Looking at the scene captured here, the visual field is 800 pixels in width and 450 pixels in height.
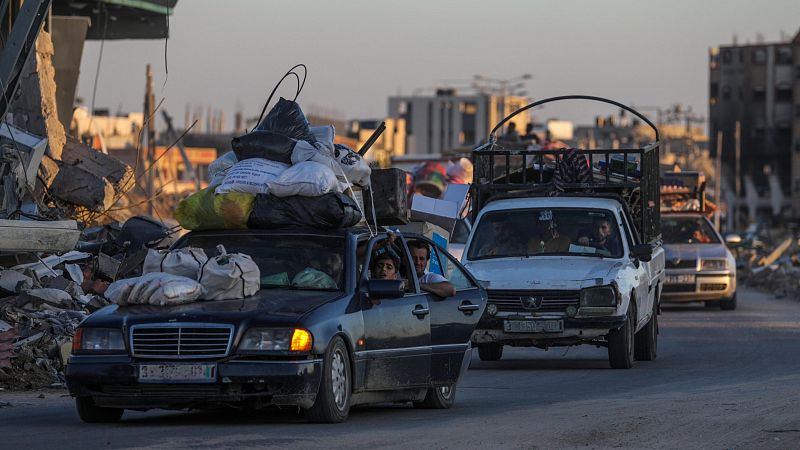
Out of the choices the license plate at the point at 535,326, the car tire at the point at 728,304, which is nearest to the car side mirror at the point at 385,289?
the license plate at the point at 535,326

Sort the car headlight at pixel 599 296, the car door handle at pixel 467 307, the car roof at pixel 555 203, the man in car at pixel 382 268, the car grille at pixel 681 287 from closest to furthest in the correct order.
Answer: the man in car at pixel 382 268 → the car door handle at pixel 467 307 → the car headlight at pixel 599 296 → the car roof at pixel 555 203 → the car grille at pixel 681 287

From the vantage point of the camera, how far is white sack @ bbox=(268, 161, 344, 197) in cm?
1281

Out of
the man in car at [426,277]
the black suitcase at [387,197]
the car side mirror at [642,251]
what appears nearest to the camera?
the man in car at [426,277]

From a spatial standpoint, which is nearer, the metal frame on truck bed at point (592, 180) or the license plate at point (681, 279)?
the metal frame on truck bed at point (592, 180)

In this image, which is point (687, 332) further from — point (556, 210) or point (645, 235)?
point (556, 210)

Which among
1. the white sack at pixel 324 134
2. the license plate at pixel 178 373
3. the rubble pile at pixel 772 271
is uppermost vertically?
the white sack at pixel 324 134

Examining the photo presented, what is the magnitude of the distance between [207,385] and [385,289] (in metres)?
1.64

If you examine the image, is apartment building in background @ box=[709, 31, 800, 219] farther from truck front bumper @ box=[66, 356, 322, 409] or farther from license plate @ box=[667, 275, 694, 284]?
truck front bumper @ box=[66, 356, 322, 409]

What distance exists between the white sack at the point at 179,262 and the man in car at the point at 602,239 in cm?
791

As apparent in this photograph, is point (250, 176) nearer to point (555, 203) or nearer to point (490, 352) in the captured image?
point (555, 203)

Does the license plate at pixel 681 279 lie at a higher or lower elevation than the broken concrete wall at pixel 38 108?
lower

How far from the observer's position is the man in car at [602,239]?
63.4 ft

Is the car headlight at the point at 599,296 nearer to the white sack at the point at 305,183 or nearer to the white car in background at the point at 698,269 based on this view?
the white sack at the point at 305,183

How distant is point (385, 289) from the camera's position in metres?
12.0
